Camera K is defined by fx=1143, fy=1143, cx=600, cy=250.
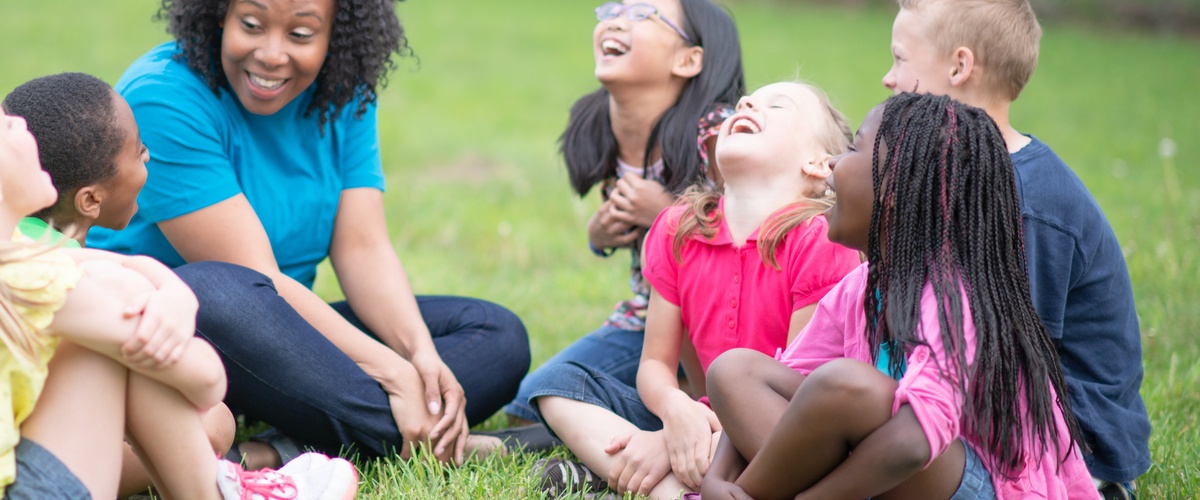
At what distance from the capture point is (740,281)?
3014 mm

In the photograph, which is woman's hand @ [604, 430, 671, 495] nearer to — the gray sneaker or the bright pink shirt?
the gray sneaker

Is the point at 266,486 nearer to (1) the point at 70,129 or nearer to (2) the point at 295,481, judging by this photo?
(2) the point at 295,481

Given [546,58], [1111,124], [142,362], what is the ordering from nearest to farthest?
[142,362] → [1111,124] → [546,58]

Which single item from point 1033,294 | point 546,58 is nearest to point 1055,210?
point 1033,294

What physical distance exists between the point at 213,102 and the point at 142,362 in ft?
4.33

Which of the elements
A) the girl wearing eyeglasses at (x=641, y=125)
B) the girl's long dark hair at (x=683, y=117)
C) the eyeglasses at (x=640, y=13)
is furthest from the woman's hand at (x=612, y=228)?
the eyeglasses at (x=640, y=13)

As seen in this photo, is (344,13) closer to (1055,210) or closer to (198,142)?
(198,142)

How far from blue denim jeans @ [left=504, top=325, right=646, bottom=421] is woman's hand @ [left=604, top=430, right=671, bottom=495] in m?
0.64

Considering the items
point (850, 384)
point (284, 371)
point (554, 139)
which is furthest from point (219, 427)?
point (554, 139)

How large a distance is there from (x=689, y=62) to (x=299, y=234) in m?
1.34

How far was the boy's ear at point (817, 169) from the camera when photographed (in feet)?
9.98

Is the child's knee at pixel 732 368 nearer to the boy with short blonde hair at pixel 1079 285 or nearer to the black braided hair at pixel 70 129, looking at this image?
the boy with short blonde hair at pixel 1079 285

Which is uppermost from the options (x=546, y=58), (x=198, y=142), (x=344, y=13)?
(x=344, y=13)

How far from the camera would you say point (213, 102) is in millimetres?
3270
